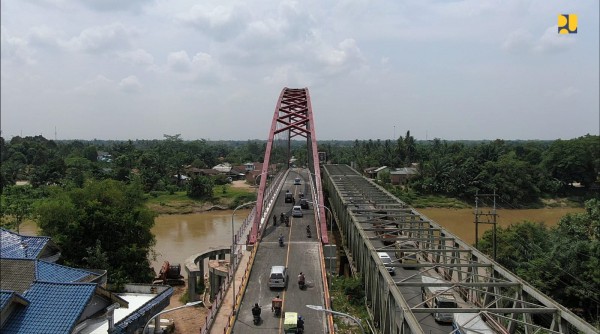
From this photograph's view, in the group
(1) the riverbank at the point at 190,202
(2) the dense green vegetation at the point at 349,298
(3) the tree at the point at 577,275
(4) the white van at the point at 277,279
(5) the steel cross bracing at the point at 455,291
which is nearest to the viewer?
(5) the steel cross bracing at the point at 455,291

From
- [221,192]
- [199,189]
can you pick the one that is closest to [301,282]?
[199,189]

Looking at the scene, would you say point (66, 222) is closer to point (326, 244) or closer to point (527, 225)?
point (326, 244)

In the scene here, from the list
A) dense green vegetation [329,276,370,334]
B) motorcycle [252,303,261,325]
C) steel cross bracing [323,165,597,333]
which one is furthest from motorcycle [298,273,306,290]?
motorcycle [252,303,261,325]

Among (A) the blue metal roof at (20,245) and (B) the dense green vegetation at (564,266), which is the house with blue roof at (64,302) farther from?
(B) the dense green vegetation at (564,266)

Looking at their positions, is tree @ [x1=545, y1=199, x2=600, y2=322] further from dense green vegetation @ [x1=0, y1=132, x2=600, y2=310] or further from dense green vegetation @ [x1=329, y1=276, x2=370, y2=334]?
dense green vegetation @ [x1=329, y1=276, x2=370, y2=334]

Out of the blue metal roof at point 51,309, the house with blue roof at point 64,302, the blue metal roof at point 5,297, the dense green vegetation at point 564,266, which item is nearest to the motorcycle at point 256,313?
the house with blue roof at point 64,302

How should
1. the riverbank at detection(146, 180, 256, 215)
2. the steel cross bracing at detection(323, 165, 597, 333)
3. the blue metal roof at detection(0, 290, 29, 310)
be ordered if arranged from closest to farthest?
1. the steel cross bracing at detection(323, 165, 597, 333)
2. the blue metal roof at detection(0, 290, 29, 310)
3. the riverbank at detection(146, 180, 256, 215)

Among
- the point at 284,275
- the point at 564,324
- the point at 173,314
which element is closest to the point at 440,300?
the point at 564,324

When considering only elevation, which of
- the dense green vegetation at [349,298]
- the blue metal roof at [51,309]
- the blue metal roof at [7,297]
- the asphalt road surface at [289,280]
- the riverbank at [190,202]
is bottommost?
the riverbank at [190,202]
